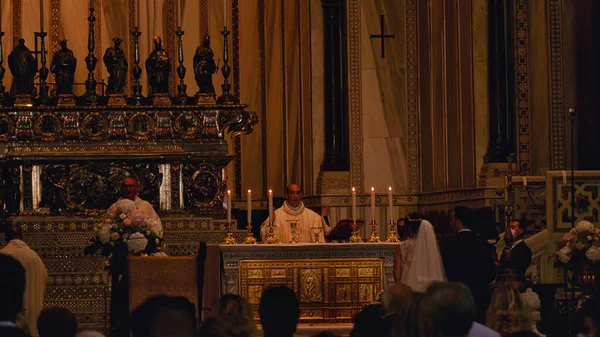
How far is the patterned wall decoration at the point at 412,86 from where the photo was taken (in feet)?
82.4

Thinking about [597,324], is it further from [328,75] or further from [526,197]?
[328,75]

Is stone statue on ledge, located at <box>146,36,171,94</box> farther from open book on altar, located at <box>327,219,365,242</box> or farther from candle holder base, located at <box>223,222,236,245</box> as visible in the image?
open book on altar, located at <box>327,219,365,242</box>

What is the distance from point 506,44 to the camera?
22.2 meters

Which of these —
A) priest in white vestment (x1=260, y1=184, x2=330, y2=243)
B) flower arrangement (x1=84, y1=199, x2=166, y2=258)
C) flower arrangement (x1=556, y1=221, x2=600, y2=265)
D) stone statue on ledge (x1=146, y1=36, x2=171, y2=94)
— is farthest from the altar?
stone statue on ledge (x1=146, y1=36, x2=171, y2=94)

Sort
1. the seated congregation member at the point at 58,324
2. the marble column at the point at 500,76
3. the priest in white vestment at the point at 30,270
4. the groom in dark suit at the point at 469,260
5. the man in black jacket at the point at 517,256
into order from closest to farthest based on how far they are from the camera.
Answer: the seated congregation member at the point at 58,324 → the groom in dark suit at the point at 469,260 → the priest in white vestment at the point at 30,270 → the man in black jacket at the point at 517,256 → the marble column at the point at 500,76

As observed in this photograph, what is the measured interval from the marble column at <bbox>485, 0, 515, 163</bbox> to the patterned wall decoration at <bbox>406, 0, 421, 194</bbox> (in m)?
3.10

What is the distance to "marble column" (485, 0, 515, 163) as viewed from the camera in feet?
72.4

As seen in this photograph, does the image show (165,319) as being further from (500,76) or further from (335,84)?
(335,84)

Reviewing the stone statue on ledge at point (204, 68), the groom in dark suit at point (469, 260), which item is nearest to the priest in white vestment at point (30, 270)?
the groom in dark suit at point (469, 260)

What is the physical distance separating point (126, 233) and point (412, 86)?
9.91m

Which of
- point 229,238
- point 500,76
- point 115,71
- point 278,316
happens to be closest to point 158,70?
point 115,71

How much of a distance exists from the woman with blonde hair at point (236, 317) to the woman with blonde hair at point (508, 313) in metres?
1.53

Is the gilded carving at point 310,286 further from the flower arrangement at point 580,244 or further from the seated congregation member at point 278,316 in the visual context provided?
the seated congregation member at point 278,316

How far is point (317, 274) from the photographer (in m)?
17.9
